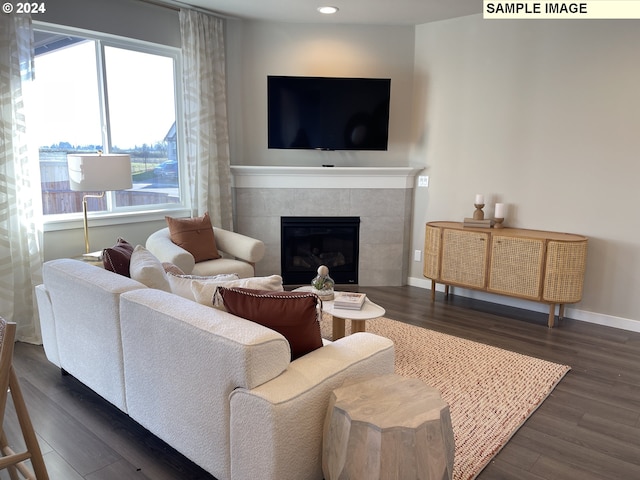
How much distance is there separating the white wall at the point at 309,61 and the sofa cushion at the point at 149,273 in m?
2.82

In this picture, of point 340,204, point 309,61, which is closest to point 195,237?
point 340,204

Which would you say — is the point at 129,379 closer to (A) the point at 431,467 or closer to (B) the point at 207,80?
(A) the point at 431,467

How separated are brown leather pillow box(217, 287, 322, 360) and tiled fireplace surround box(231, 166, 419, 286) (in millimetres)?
3143

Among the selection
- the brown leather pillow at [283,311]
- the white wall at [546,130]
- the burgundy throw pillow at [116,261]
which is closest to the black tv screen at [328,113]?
the white wall at [546,130]

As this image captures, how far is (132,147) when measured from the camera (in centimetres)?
443

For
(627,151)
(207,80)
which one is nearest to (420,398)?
(627,151)

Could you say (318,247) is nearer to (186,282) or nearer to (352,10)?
(352,10)

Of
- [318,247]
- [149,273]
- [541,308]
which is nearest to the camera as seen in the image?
[149,273]

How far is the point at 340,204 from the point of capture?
5.04 meters

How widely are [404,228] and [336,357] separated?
3405mm

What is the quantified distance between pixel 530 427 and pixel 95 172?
10.4 feet

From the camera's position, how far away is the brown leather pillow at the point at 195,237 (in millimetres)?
4027

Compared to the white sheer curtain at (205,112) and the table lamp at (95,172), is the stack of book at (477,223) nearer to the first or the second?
the white sheer curtain at (205,112)

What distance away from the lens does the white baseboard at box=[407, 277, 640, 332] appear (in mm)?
3916
